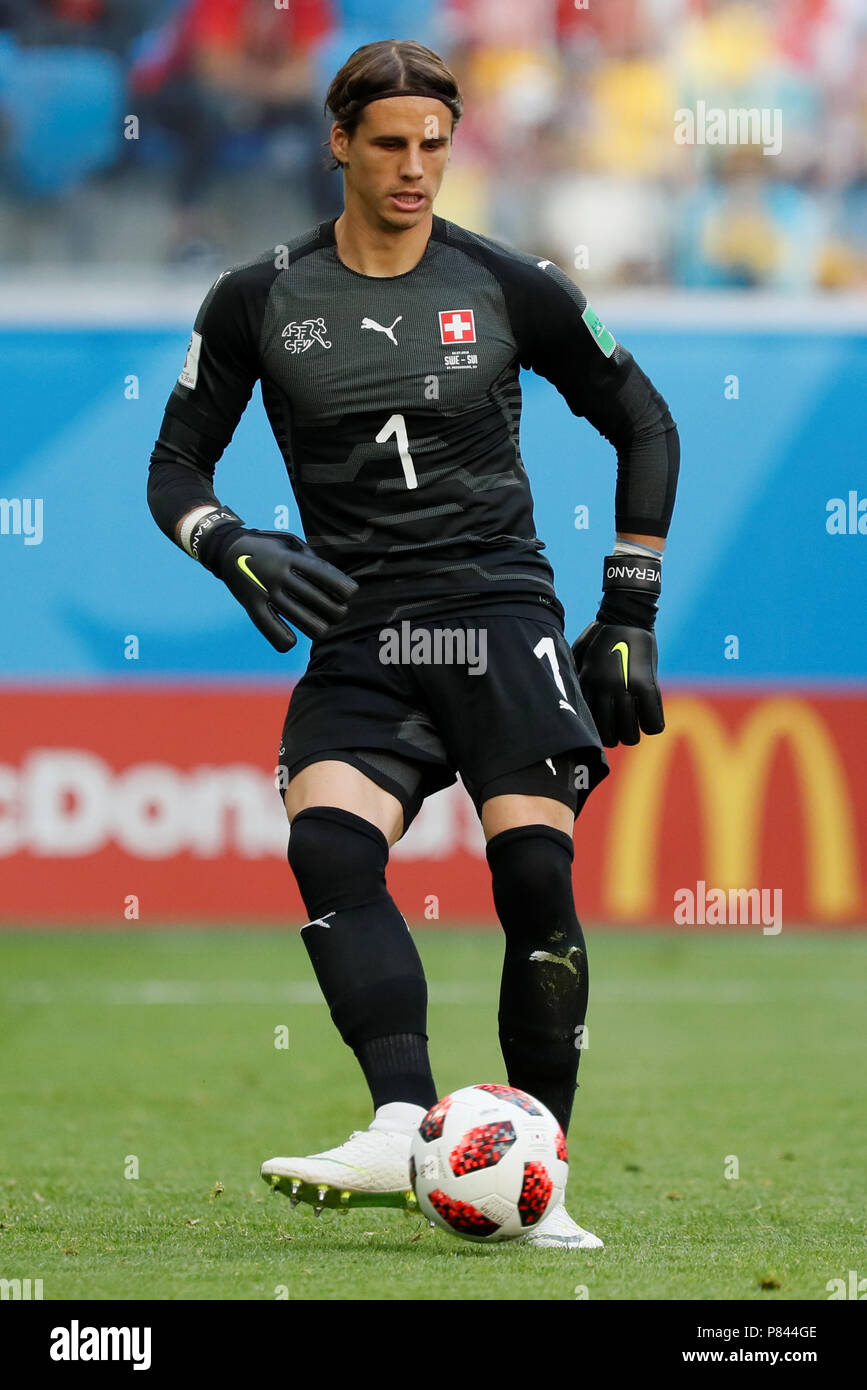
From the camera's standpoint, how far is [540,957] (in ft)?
13.3

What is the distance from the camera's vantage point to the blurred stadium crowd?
1257cm

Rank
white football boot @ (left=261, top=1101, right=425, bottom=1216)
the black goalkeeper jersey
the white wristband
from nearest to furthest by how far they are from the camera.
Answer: white football boot @ (left=261, top=1101, right=425, bottom=1216), the black goalkeeper jersey, the white wristband

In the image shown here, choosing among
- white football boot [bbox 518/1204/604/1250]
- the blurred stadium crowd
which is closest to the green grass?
white football boot [bbox 518/1204/604/1250]

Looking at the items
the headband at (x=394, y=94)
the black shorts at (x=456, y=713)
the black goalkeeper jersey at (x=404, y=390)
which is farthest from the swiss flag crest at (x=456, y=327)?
the black shorts at (x=456, y=713)

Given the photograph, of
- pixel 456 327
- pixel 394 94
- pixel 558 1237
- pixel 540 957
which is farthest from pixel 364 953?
pixel 394 94

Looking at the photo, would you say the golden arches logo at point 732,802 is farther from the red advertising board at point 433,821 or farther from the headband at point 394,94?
the headband at point 394,94

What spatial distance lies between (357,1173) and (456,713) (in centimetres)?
92

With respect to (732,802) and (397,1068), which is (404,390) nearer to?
(397,1068)

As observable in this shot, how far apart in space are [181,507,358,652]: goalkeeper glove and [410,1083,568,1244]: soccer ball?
0.95 meters

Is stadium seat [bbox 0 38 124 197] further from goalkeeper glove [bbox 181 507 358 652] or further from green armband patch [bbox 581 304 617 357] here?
goalkeeper glove [bbox 181 507 358 652]

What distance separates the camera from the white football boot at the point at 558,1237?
387 centimetres

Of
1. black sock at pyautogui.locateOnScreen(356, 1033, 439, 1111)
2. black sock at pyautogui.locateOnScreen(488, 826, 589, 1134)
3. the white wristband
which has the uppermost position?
the white wristband

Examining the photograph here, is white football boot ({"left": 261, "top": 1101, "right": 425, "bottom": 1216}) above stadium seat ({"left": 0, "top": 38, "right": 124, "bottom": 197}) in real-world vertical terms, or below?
below
